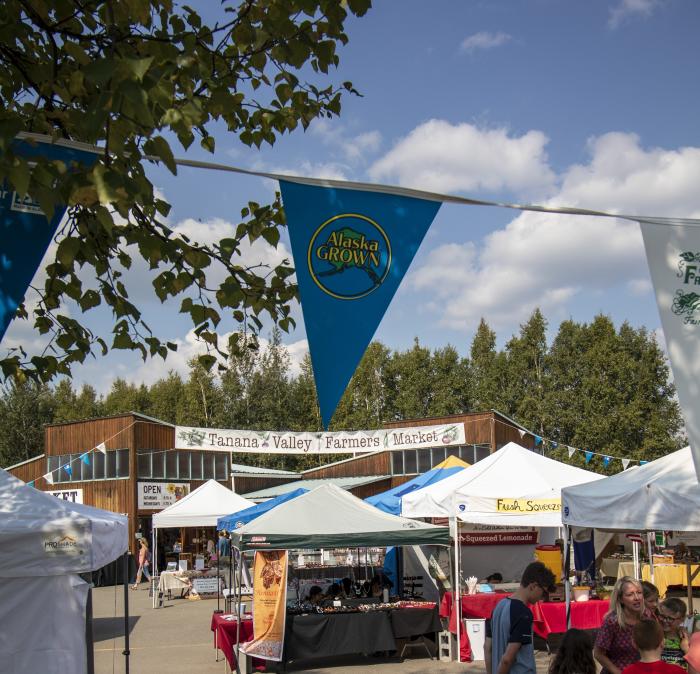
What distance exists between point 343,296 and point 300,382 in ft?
180

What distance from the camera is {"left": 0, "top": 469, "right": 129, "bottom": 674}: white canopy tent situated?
643cm

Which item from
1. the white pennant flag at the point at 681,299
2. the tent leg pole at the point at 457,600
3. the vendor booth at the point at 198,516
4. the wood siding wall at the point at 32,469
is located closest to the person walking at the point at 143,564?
the vendor booth at the point at 198,516

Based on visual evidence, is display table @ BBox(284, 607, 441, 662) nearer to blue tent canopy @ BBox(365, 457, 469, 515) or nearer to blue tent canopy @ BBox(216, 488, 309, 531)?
blue tent canopy @ BBox(216, 488, 309, 531)

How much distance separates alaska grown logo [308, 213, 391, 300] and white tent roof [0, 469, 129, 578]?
142 inches

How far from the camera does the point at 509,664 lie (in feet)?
17.4

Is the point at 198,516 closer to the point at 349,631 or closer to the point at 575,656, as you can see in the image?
the point at 349,631

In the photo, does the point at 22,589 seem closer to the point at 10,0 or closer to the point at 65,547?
the point at 65,547

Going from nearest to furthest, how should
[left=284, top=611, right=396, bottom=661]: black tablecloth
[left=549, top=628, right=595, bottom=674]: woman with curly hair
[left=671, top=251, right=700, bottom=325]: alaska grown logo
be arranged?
1. [left=671, top=251, right=700, bottom=325]: alaska grown logo
2. [left=549, top=628, right=595, bottom=674]: woman with curly hair
3. [left=284, top=611, right=396, bottom=661]: black tablecloth

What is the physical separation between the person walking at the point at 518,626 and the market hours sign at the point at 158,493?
29.7 m

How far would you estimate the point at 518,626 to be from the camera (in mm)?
5355

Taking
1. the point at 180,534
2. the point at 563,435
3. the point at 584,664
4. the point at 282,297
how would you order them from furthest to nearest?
the point at 563,435
the point at 180,534
the point at 282,297
the point at 584,664

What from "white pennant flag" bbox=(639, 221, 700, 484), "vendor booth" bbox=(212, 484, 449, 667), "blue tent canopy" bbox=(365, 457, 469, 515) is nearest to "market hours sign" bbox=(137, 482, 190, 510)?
"blue tent canopy" bbox=(365, 457, 469, 515)

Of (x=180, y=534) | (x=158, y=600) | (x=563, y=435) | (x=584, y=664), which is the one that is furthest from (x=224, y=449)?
(x=584, y=664)

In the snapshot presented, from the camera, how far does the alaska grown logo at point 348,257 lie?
4270 millimetres
